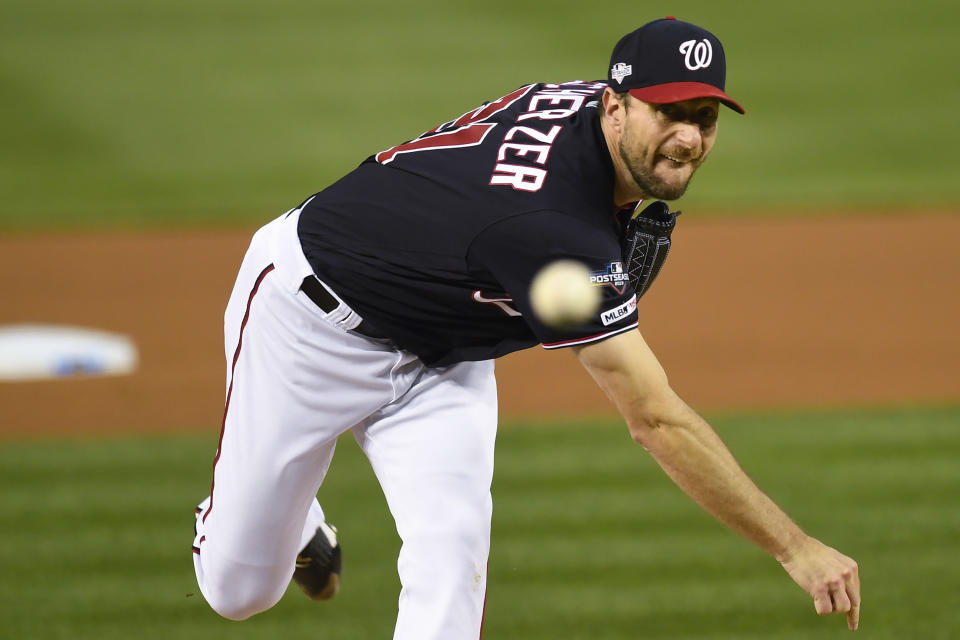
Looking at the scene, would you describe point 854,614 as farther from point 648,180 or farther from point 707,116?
point 707,116

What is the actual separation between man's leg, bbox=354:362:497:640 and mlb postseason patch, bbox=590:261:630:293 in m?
0.81

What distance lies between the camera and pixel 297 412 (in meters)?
3.98

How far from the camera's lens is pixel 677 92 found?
340 centimetres

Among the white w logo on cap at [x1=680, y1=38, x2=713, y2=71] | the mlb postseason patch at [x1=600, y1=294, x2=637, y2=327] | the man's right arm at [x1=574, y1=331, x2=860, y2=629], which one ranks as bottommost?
the man's right arm at [x1=574, y1=331, x2=860, y2=629]

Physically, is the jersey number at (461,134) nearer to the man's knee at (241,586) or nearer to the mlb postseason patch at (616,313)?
the mlb postseason patch at (616,313)

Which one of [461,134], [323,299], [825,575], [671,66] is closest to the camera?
[825,575]

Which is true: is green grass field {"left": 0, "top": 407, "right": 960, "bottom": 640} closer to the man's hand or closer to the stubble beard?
the man's hand

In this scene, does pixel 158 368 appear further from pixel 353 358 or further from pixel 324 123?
pixel 324 123

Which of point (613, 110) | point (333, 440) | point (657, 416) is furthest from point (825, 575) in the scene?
point (333, 440)

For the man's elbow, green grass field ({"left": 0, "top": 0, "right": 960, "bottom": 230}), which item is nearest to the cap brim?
the man's elbow

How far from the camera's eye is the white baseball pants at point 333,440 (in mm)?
3811

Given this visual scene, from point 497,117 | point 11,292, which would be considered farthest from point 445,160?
point 11,292

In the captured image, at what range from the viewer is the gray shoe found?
4.57 m

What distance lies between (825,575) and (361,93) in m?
11.0
